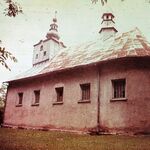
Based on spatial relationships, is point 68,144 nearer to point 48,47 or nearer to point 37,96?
point 37,96

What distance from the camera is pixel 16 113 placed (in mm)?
19828

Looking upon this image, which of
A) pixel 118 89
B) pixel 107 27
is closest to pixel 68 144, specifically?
pixel 118 89

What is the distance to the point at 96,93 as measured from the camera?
13.9m

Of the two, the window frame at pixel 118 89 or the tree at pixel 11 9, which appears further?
the window frame at pixel 118 89

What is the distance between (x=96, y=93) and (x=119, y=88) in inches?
56.1

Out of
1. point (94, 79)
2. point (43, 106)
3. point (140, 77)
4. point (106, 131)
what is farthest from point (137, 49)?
point (43, 106)

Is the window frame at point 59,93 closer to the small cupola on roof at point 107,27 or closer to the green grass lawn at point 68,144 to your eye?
the green grass lawn at point 68,144

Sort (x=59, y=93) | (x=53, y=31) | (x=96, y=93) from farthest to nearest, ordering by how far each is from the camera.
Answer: (x=53, y=31) < (x=59, y=93) < (x=96, y=93)

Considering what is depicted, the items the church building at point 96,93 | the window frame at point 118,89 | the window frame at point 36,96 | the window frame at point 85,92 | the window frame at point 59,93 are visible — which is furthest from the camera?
the window frame at point 36,96

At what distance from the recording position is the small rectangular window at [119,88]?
13164 mm

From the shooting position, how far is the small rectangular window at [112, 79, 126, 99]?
13.2m

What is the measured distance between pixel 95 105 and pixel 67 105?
2.31 m

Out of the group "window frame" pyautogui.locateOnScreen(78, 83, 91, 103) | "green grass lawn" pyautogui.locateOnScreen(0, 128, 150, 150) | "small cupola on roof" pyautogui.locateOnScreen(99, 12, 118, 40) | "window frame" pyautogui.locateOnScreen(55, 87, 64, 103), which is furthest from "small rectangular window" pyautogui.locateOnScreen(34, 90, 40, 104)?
"small cupola on roof" pyautogui.locateOnScreen(99, 12, 118, 40)

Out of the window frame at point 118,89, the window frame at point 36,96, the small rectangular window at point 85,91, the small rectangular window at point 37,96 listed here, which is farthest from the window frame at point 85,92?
the small rectangular window at point 37,96
